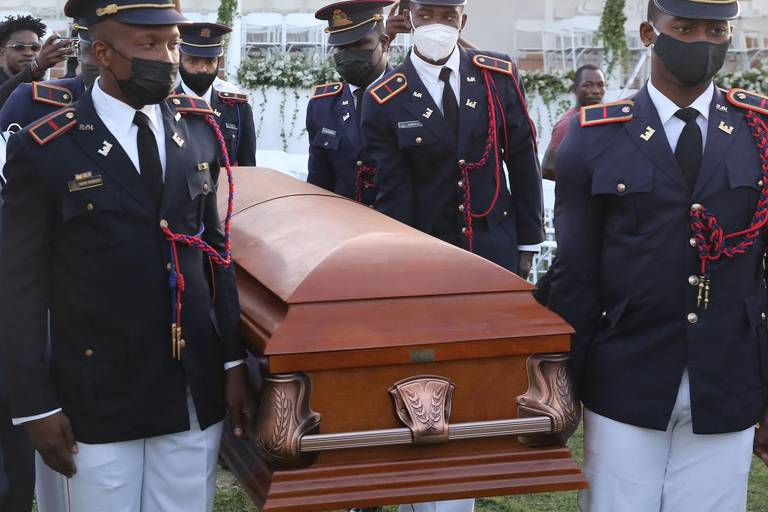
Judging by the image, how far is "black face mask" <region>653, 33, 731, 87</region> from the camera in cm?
237

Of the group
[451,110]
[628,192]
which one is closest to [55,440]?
[628,192]

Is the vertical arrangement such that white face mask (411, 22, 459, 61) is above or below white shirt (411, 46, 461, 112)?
above

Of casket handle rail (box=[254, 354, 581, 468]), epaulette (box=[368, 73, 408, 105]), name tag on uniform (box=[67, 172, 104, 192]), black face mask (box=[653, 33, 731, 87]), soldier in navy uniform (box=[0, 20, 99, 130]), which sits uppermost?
black face mask (box=[653, 33, 731, 87])

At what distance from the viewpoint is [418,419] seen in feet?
7.73

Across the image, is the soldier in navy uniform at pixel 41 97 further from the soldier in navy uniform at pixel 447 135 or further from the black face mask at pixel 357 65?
the soldier in navy uniform at pixel 447 135

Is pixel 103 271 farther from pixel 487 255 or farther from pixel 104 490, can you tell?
pixel 487 255

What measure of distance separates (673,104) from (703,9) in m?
0.23

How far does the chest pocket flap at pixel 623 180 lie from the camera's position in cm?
241

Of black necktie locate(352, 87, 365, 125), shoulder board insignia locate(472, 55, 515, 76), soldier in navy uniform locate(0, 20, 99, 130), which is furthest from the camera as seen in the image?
black necktie locate(352, 87, 365, 125)

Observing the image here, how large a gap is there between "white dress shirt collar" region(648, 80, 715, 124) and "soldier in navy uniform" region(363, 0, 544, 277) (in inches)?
45.1

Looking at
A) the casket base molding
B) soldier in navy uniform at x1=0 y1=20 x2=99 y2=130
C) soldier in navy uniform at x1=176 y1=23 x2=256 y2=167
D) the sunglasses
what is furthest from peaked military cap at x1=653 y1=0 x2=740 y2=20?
the sunglasses

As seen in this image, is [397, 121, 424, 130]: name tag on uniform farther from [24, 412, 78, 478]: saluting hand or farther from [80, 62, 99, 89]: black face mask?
[24, 412, 78, 478]: saluting hand

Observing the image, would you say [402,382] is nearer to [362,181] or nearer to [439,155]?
[439,155]

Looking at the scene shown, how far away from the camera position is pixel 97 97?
94.0 inches
